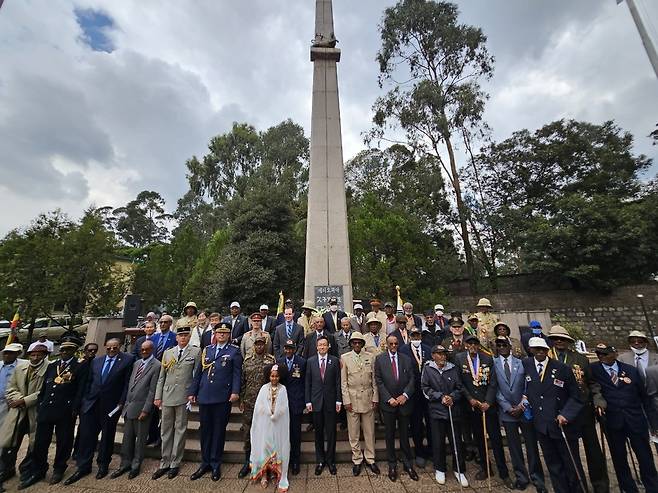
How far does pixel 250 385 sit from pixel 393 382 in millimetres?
1902

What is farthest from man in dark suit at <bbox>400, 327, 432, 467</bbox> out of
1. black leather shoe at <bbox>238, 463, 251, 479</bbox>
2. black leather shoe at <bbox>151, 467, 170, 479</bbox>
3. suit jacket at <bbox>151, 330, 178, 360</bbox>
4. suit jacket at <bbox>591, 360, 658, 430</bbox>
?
suit jacket at <bbox>151, 330, 178, 360</bbox>

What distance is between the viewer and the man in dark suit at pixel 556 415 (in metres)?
3.13

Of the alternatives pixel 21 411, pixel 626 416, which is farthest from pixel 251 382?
pixel 626 416

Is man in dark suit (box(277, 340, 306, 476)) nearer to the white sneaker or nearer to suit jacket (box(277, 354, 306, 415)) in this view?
suit jacket (box(277, 354, 306, 415))

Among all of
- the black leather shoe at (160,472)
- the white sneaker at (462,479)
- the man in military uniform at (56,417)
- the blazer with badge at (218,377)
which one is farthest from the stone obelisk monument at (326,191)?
the man in military uniform at (56,417)

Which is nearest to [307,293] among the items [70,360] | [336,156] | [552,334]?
[336,156]

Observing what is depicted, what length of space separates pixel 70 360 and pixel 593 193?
830 inches

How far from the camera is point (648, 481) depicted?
312 cm

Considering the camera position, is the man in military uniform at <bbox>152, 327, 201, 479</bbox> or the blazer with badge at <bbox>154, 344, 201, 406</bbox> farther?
the blazer with badge at <bbox>154, 344, 201, 406</bbox>

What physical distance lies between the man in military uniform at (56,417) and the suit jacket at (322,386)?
3060mm

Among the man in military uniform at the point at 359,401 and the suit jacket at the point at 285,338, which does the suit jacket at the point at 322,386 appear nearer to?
the man in military uniform at the point at 359,401

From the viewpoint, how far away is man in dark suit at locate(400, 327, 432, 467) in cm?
396

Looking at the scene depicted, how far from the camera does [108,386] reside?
3.95 metres

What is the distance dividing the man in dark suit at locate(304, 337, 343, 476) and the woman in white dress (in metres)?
0.41
